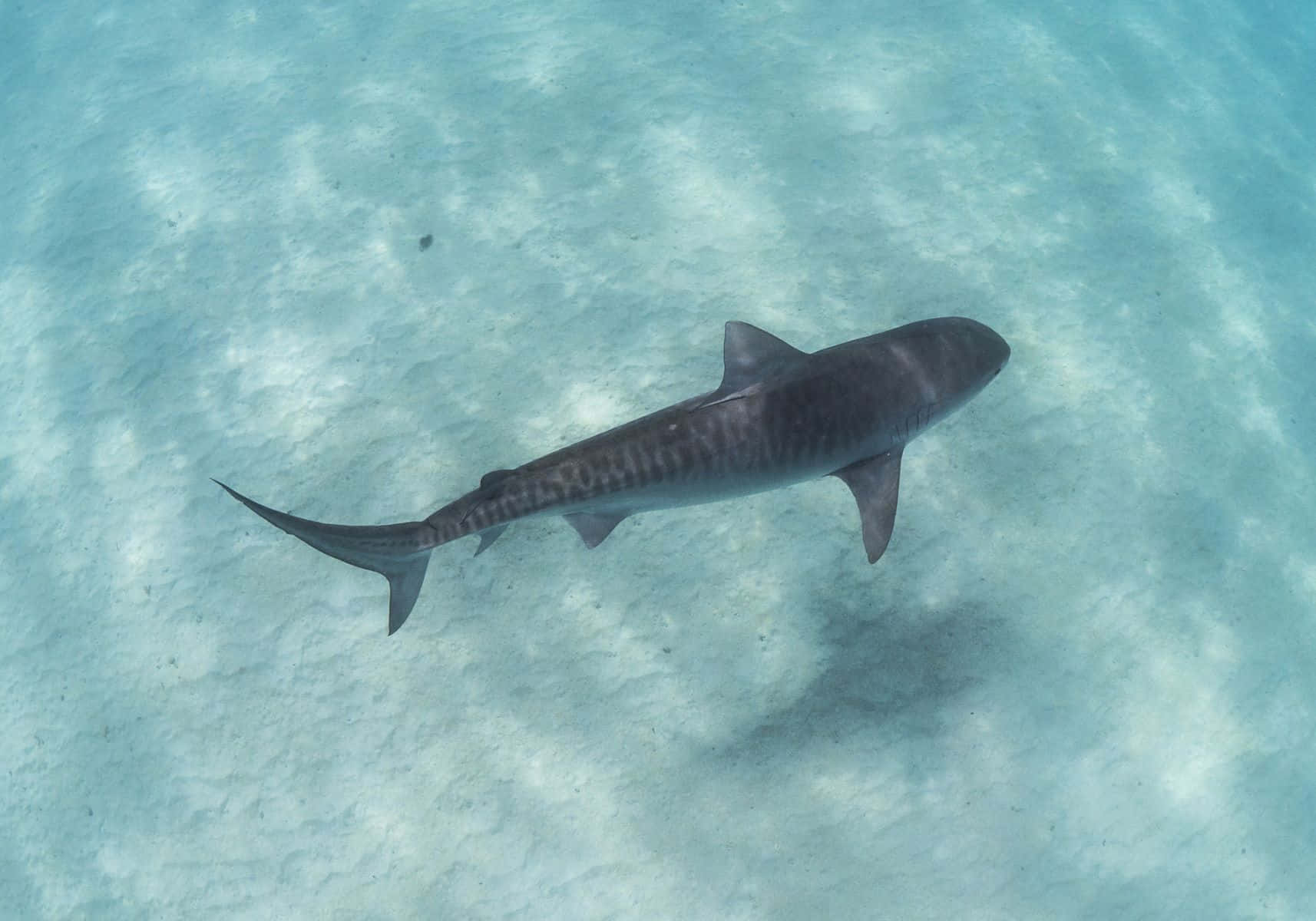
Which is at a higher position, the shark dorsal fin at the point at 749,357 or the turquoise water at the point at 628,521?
the shark dorsal fin at the point at 749,357

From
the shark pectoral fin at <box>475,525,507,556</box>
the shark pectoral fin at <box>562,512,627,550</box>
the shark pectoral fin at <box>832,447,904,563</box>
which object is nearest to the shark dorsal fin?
the shark pectoral fin at <box>832,447,904,563</box>

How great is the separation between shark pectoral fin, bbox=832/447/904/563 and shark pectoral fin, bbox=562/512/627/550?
1555 millimetres

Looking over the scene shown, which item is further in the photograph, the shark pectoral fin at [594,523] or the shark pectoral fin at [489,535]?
the shark pectoral fin at [594,523]

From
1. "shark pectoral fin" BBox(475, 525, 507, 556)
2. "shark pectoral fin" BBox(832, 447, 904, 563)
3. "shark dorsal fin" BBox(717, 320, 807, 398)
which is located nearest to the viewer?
"shark pectoral fin" BBox(475, 525, 507, 556)

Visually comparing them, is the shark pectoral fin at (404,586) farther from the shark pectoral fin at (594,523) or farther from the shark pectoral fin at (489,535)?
the shark pectoral fin at (594,523)

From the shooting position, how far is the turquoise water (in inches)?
200

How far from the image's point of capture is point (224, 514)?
6.27 meters

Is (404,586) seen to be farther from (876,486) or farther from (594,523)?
(876,486)

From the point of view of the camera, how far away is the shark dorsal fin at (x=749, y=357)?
441 cm

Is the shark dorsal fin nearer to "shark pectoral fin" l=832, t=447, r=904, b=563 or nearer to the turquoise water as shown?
"shark pectoral fin" l=832, t=447, r=904, b=563

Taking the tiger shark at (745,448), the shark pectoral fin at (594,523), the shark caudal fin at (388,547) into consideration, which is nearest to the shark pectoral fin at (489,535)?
the tiger shark at (745,448)

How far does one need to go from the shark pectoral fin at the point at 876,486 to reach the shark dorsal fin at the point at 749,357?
893mm

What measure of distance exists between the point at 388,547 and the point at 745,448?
216 centimetres

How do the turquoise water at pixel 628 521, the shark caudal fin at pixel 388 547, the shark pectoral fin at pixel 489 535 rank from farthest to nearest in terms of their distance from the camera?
the turquoise water at pixel 628 521
the shark pectoral fin at pixel 489 535
the shark caudal fin at pixel 388 547
